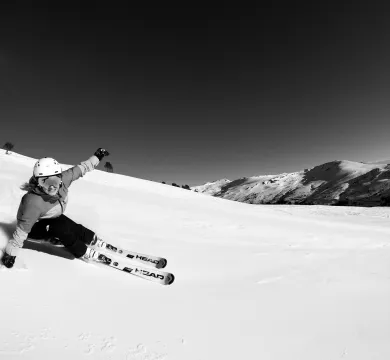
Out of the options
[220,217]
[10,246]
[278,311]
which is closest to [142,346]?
[278,311]

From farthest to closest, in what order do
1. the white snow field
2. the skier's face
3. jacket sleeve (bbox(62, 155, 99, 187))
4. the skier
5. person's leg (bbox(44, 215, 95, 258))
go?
1. jacket sleeve (bbox(62, 155, 99, 187))
2. person's leg (bbox(44, 215, 95, 258))
3. the skier's face
4. the skier
5. the white snow field

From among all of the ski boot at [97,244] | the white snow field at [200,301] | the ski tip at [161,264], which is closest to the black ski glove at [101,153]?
the ski boot at [97,244]

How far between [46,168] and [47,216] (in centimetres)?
87

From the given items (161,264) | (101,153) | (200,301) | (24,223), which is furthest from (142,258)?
(101,153)

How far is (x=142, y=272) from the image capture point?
4.21 meters

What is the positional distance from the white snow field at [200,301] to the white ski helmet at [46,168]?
4.75 ft

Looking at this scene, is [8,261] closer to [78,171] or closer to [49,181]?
[49,181]

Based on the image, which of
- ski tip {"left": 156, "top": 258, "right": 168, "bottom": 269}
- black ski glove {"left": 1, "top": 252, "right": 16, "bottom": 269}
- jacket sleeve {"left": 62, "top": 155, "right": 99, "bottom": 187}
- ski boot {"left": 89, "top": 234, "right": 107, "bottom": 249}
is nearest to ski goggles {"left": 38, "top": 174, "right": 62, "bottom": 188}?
jacket sleeve {"left": 62, "top": 155, "right": 99, "bottom": 187}

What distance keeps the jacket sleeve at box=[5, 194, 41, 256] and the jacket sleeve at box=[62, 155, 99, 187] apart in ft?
2.91

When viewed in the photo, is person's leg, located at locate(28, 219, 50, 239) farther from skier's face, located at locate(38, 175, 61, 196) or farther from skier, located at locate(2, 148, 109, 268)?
skier's face, located at locate(38, 175, 61, 196)

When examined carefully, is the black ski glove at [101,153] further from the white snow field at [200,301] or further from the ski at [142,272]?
the ski at [142,272]

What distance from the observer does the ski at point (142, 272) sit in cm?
408

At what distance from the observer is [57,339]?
7.89 feet

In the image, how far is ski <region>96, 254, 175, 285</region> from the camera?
4082 millimetres
